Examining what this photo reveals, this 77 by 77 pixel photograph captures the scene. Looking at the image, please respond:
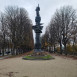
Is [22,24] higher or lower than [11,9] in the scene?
lower

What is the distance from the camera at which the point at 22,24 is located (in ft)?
148

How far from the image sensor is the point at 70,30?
39.2 meters

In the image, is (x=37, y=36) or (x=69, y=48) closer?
(x=37, y=36)

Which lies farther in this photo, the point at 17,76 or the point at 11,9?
the point at 11,9

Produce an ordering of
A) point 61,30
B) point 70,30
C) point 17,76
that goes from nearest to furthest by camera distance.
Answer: point 17,76
point 70,30
point 61,30

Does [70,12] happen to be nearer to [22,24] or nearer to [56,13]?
[56,13]

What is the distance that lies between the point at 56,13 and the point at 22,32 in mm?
12349

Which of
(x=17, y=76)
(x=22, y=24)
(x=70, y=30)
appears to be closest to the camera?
(x=17, y=76)

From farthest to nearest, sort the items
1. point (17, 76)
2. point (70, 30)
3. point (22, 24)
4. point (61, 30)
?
point (22, 24)
point (61, 30)
point (70, 30)
point (17, 76)

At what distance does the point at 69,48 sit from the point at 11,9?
21967 mm

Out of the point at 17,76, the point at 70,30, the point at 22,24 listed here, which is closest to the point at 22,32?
the point at 22,24

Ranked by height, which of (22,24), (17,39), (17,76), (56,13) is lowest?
(17,76)

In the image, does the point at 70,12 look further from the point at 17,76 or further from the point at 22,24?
the point at 17,76

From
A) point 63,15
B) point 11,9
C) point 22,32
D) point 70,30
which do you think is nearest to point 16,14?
point 11,9
